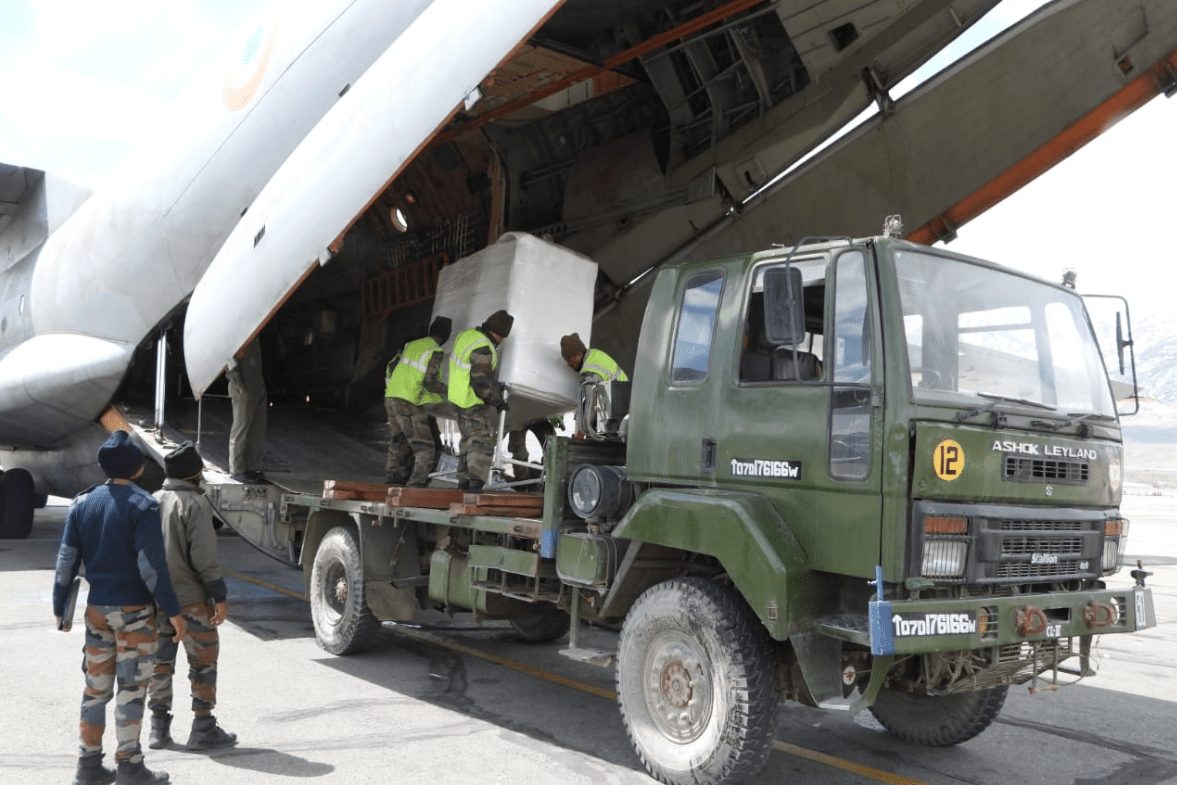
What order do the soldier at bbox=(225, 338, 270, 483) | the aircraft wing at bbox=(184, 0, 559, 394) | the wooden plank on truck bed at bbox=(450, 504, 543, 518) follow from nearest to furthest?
the wooden plank on truck bed at bbox=(450, 504, 543, 518) → the aircraft wing at bbox=(184, 0, 559, 394) → the soldier at bbox=(225, 338, 270, 483)

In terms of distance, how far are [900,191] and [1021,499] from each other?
5.03m

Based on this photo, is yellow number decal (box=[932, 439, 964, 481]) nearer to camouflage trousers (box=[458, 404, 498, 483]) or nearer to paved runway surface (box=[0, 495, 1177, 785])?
paved runway surface (box=[0, 495, 1177, 785])

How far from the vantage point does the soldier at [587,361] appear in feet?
24.6

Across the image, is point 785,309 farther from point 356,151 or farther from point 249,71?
point 249,71

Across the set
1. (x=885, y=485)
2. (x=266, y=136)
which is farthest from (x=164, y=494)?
(x=266, y=136)

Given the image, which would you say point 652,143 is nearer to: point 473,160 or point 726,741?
point 473,160

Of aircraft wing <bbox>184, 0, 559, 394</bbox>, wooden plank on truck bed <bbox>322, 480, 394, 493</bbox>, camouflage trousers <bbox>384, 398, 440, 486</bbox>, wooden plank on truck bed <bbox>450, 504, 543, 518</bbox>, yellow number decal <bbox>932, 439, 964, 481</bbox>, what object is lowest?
wooden plank on truck bed <bbox>450, 504, 543, 518</bbox>

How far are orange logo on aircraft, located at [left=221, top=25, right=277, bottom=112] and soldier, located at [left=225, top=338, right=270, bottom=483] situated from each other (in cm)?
275

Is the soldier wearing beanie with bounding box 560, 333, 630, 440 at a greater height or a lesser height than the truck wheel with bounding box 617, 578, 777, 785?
greater

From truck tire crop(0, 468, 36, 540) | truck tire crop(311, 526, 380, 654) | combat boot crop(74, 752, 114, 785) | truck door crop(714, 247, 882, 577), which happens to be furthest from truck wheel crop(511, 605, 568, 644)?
truck tire crop(0, 468, 36, 540)

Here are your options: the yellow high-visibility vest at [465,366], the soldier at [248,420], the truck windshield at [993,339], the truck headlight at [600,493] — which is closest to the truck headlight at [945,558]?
the truck windshield at [993,339]

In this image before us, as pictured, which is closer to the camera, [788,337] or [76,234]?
[788,337]

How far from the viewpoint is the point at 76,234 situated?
1233 cm

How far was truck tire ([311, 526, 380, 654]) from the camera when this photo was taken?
24.0ft
